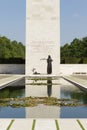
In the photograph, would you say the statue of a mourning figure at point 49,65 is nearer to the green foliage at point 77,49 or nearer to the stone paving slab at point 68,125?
the stone paving slab at point 68,125

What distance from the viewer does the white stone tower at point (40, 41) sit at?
Answer: 33.7 metres

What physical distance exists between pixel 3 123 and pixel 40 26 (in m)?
27.6

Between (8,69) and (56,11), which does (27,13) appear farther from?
(8,69)

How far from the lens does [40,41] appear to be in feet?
111

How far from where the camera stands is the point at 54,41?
1334 inches

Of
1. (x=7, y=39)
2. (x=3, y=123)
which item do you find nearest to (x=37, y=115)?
(x=3, y=123)

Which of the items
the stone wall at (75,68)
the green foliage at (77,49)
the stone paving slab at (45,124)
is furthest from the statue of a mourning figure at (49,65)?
the green foliage at (77,49)

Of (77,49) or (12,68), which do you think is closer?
(12,68)

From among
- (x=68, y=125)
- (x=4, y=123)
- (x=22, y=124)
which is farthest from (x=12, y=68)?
(x=68, y=125)

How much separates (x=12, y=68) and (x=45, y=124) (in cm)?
3149

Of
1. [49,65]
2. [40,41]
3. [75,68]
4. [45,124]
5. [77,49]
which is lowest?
Result: [45,124]

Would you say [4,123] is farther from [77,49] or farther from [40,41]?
[77,49]

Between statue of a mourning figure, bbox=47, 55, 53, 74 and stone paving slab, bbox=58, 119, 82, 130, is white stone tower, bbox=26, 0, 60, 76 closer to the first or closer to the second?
statue of a mourning figure, bbox=47, 55, 53, 74

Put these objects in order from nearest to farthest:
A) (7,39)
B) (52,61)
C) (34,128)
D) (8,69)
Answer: (34,128) → (52,61) → (8,69) → (7,39)
